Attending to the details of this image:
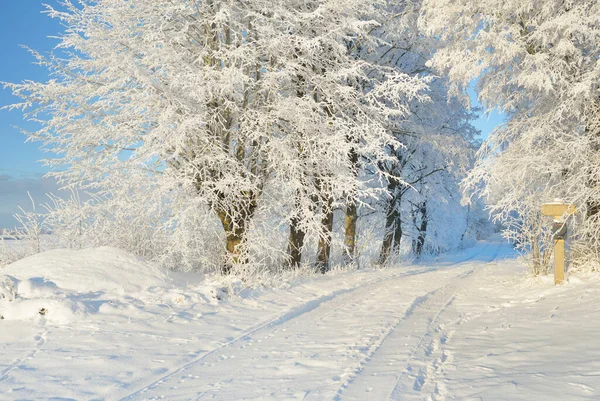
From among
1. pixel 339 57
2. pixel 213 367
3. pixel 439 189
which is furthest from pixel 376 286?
pixel 439 189

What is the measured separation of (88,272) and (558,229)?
9337mm


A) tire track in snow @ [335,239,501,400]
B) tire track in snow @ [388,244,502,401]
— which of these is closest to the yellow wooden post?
tire track in snow @ [335,239,501,400]

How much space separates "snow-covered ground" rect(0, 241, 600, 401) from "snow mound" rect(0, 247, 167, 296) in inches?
1.2

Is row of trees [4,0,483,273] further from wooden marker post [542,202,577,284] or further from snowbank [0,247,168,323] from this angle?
wooden marker post [542,202,577,284]

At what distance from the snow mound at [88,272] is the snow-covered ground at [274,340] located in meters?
0.03

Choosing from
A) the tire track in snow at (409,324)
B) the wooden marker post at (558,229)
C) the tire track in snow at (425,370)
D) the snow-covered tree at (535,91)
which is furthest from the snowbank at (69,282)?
the wooden marker post at (558,229)

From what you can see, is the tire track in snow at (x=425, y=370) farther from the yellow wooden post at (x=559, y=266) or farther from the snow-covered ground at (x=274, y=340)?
the yellow wooden post at (x=559, y=266)

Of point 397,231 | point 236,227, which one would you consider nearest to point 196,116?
point 236,227

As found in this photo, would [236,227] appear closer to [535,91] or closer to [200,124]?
[200,124]

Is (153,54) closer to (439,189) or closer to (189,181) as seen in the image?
(189,181)

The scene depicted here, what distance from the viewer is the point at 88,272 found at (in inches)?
314

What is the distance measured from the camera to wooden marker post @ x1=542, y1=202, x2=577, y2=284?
367 inches

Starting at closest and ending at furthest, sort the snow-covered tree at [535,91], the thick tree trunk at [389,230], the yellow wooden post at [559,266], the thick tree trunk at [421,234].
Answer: the yellow wooden post at [559,266] < the snow-covered tree at [535,91] < the thick tree trunk at [389,230] < the thick tree trunk at [421,234]

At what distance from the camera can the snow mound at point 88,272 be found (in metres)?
7.56
